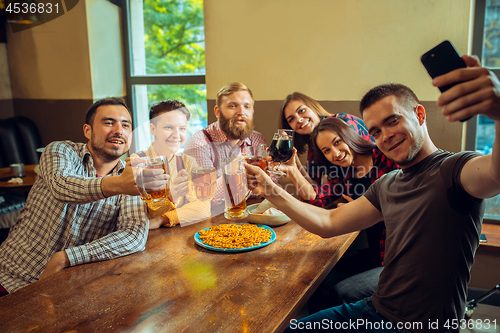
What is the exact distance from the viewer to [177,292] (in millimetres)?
1056

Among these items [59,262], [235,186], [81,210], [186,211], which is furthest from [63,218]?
[235,186]

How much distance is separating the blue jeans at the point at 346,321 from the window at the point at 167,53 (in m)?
2.79

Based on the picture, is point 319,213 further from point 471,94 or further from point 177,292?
point 471,94

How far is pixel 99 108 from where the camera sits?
5.74 ft

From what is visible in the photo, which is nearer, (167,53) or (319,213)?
(319,213)

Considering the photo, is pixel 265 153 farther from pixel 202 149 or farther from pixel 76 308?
pixel 202 149

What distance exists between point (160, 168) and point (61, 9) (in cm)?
335

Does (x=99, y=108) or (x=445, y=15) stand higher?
(x=445, y=15)

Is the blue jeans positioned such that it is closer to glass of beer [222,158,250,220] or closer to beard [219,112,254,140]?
glass of beer [222,158,250,220]

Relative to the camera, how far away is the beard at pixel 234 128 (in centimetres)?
263

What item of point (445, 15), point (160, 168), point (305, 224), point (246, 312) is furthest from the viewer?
point (445, 15)

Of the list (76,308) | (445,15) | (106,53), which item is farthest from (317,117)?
(106,53)

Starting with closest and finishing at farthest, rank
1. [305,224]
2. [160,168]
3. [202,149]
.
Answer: [160,168] < [305,224] < [202,149]

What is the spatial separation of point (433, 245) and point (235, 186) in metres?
0.74
